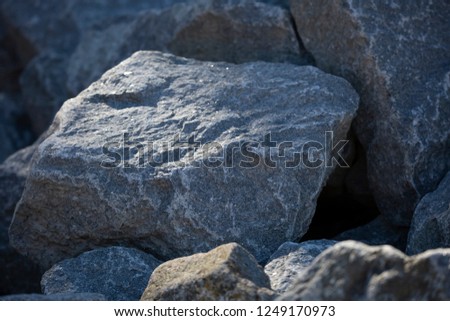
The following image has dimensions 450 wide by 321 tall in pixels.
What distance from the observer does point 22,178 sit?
3.12 m

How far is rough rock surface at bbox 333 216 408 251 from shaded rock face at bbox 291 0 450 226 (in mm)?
44

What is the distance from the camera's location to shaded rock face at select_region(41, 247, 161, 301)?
2.37 m

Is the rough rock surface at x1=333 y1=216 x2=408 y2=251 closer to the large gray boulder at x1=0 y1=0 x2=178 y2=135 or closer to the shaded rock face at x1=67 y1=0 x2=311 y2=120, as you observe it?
the shaded rock face at x1=67 y1=0 x2=311 y2=120

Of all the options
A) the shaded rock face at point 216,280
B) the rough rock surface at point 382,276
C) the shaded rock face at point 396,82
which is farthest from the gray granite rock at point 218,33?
the rough rock surface at point 382,276

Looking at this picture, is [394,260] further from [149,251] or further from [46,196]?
[46,196]

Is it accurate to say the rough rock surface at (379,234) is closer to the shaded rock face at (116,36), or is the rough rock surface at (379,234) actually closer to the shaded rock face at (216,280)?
the shaded rock face at (116,36)

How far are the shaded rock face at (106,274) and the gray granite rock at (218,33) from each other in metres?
0.97

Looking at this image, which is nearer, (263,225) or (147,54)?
(263,225)

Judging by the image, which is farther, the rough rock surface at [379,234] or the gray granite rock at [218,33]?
the gray granite rock at [218,33]

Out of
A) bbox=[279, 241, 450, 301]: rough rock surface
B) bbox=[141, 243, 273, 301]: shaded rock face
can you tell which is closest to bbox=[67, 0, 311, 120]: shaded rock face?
bbox=[141, 243, 273, 301]: shaded rock face

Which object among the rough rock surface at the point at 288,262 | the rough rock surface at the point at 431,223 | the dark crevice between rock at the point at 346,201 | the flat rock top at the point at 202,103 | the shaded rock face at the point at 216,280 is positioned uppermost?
the flat rock top at the point at 202,103

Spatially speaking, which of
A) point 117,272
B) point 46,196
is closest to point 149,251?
point 117,272

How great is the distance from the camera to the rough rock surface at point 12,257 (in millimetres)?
3096

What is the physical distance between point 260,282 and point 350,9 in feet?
3.80
